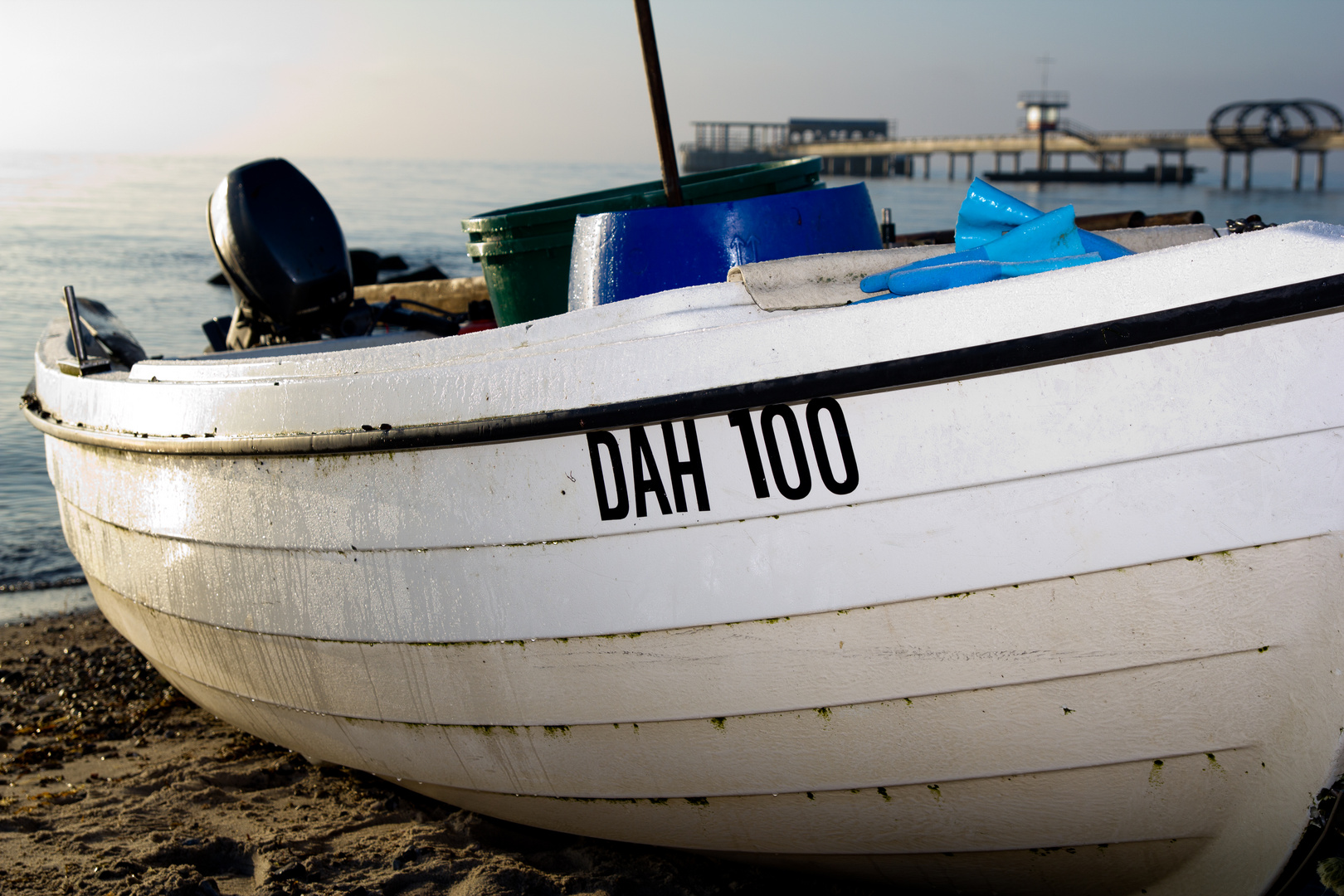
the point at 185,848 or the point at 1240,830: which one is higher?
the point at 1240,830

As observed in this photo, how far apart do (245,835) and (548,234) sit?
1.99m

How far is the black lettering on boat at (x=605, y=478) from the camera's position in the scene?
2.06 m

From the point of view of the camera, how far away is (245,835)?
2.92 metres

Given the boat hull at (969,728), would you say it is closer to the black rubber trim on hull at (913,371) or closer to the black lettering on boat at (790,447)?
the black lettering on boat at (790,447)

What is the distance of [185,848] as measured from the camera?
2.78 meters

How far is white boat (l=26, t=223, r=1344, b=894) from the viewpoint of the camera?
1.81 metres

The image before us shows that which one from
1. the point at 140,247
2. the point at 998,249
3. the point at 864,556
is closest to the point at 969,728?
the point at 864,556

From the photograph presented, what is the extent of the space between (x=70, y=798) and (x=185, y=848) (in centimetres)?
71

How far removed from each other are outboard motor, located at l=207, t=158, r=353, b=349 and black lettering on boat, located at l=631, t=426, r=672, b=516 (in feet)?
9.79

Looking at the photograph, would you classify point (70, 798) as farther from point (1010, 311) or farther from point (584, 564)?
point (1010, 311)

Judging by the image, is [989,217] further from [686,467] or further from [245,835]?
[245,835]

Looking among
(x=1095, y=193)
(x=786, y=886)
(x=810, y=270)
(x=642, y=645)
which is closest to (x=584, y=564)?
(x=642, y=645)

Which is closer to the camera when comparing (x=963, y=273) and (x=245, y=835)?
(x=963, y=273)

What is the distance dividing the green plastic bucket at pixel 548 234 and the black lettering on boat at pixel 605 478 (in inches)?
42.9
